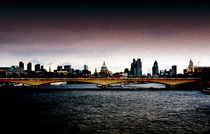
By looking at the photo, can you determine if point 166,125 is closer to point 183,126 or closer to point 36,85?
point 183,126

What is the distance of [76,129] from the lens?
2942 centimetres

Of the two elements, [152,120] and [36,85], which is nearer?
[152,120]

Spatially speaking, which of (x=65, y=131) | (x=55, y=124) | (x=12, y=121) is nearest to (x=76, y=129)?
(x=65, y=131)

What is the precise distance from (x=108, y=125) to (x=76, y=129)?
4.72 meters

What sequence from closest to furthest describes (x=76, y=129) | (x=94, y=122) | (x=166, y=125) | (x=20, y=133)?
(x=20, y=133), (x=76, y=129), (x=166, y=125), (x=94, y=122)

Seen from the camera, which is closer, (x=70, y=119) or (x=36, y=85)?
(x=70, y=119)

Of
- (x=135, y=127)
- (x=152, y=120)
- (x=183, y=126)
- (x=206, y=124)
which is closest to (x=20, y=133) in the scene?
→ (x=135, y=127)

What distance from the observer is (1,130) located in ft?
94.5

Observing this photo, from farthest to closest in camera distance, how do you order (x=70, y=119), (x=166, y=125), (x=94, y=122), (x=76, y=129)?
(x=70, y=119) → (x=94, y=122) → (x=166, y=125) → (x=76, y=129)

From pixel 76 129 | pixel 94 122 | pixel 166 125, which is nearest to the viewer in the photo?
→ pixel 76 129

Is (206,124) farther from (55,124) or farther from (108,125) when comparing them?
(55,124)

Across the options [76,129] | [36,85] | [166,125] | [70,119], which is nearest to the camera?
[76,129]

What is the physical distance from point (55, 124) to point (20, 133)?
18.8 feet

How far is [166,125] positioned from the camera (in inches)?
1234
